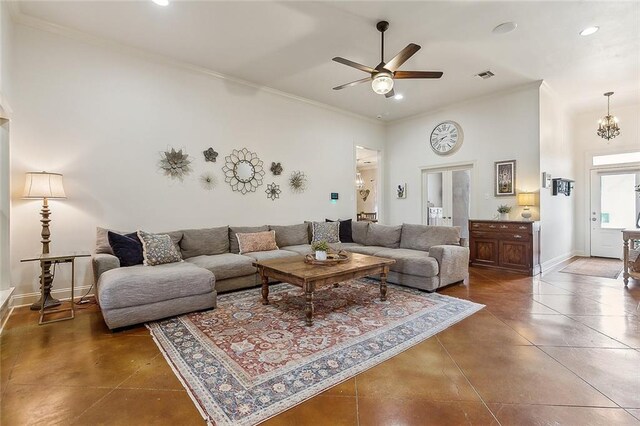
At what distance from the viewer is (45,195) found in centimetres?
327

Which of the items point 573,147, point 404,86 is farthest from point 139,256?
point 573,147

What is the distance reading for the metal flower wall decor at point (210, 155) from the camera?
4.76 m

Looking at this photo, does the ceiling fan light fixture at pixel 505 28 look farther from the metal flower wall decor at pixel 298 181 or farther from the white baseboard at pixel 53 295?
the white baseboard at pixel 53 295

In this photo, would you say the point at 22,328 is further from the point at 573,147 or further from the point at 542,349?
the point at 573,147

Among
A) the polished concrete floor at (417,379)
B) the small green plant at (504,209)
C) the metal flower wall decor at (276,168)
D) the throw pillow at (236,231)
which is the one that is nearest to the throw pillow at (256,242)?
the throw pillow at (236,231)

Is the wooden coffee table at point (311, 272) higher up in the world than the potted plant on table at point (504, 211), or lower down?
lower down

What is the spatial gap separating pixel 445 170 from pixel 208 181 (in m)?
4.91

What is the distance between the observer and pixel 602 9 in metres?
3.27

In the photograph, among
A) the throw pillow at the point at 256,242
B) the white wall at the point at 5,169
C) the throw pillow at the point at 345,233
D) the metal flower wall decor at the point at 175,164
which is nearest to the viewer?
the white wall at the point at 5,169

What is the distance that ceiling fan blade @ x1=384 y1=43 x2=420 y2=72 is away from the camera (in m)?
2.95

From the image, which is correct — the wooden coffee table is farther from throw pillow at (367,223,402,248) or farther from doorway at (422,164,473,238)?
doorway at (422,164,473,238)

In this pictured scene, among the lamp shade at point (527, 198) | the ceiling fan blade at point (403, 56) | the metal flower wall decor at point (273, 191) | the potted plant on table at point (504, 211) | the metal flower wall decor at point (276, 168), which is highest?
the ceiling fan blade at point (403, 56)

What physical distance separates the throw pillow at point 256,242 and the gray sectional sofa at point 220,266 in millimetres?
137

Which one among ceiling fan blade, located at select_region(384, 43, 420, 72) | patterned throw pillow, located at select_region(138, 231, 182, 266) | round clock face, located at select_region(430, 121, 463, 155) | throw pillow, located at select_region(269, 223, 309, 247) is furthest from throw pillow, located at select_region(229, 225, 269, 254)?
round clock face, located at select_region(430, 121, 463, 155)
